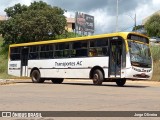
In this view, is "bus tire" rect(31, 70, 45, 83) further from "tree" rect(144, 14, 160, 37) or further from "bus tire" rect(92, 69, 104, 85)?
"tree" rect(144, 14, 160, 37)

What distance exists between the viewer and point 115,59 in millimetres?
23078

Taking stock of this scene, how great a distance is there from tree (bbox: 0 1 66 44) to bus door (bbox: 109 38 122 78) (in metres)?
32.0

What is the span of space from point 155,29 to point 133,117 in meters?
70.7

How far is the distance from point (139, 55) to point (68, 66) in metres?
5.10

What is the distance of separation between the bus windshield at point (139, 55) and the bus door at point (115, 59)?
27.0 inches

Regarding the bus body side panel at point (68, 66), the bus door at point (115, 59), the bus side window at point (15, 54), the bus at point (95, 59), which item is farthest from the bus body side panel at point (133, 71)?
the bus side window at point (15, 54)

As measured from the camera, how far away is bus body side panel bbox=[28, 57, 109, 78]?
23.9 metres

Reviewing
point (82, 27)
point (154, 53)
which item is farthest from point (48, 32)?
point (82, 27)

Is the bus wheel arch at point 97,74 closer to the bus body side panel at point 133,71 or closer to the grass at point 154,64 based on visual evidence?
the bus body side panel at point 133,71

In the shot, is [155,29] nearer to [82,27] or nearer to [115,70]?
[82,27]

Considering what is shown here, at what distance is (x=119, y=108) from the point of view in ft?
37.1

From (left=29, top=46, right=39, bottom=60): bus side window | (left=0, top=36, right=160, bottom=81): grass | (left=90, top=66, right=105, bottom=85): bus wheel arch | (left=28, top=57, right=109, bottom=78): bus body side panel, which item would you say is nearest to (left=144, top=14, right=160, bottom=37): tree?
(left=0, top=36, right=160, bottom=81): grass

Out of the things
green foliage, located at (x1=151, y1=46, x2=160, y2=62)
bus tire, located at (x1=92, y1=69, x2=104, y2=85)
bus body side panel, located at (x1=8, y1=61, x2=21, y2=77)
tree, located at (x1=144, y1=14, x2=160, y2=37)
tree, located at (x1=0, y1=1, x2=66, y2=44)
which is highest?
tree, located at (x1=144, y1=14, x2=160, y2=37)

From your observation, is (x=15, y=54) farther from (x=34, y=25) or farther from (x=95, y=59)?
(x=34, y=25)
